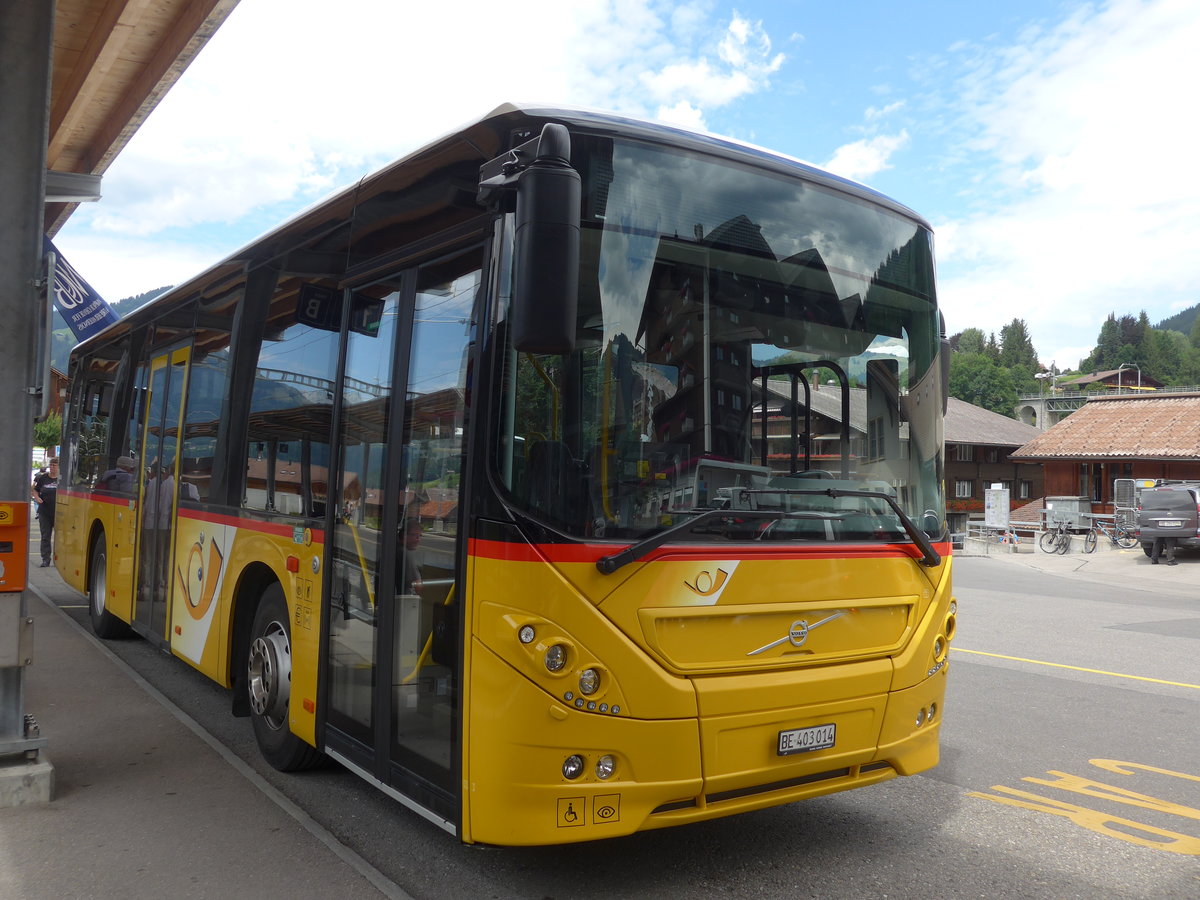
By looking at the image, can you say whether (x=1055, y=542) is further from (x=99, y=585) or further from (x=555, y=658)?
(x=555, y=658)

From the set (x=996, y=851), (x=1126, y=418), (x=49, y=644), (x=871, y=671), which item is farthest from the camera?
(x=1126, y=418)

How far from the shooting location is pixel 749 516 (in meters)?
4.20

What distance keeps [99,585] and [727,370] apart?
8.47 metres

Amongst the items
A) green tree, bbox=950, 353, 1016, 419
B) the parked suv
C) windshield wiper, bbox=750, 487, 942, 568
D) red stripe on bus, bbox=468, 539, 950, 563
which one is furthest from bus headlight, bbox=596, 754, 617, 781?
green tree, bbox=950, 353, 1016, 419

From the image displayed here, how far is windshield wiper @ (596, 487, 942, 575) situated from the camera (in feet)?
12.6

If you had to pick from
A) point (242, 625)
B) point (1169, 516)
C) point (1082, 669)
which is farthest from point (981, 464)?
point (242, 625)

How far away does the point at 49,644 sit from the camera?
32.8ft

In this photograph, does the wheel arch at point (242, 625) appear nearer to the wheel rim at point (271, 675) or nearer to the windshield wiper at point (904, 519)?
the wheel rim at point (271, 675)

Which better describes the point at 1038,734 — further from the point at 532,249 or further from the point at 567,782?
the point at 532,249

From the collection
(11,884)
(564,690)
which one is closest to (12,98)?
(11,884)

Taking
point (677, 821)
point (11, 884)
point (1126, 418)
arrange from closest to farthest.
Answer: point (677, 821), point (11, 884), point (1126, 418)

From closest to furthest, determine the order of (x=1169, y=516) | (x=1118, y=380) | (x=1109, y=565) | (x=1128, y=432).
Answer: (x=1169, y=516), (x=1109, y=565), (x=1128, y=432), (x=1118, y=380)

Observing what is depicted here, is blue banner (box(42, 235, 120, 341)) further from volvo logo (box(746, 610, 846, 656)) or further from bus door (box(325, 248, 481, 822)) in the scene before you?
volvo logo (box(746, 610, 846, 656))

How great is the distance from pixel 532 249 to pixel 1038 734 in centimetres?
566
